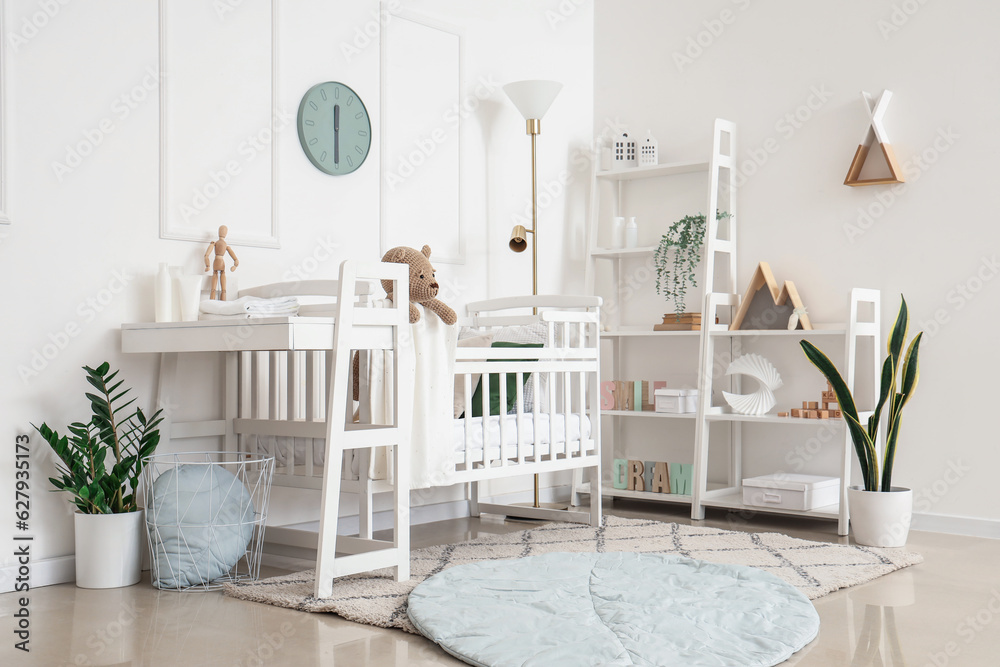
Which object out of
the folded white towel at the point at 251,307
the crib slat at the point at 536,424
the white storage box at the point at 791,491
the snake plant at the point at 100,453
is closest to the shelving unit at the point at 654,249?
the white storage box at the point at 791,491

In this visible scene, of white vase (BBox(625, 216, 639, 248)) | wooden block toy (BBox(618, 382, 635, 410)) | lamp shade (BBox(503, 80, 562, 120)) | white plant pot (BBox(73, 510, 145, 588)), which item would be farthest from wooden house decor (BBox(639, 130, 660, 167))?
white plant pot (BBox(73, 510, 145, 588))

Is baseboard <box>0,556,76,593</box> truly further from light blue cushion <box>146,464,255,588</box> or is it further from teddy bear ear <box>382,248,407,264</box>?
teddy bear ear <box>382,248,407,264</box>

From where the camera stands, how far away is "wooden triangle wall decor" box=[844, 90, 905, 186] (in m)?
3.42

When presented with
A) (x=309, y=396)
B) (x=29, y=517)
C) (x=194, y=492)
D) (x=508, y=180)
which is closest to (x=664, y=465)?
(x=508, y=180)

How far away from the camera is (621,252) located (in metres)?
4.07

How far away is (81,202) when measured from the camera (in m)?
2.61

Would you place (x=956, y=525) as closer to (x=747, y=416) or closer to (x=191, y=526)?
(x=747, y=416)

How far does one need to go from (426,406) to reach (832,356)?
1852 mm

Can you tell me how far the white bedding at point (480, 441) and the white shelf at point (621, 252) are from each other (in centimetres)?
111

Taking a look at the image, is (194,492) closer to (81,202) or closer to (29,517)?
(29,517)

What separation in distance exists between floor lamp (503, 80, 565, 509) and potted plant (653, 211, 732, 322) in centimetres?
55

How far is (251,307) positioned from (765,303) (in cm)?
212

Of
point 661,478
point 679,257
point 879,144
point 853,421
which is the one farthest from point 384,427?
point 879,144

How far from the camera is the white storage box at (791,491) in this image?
11.1 feet
